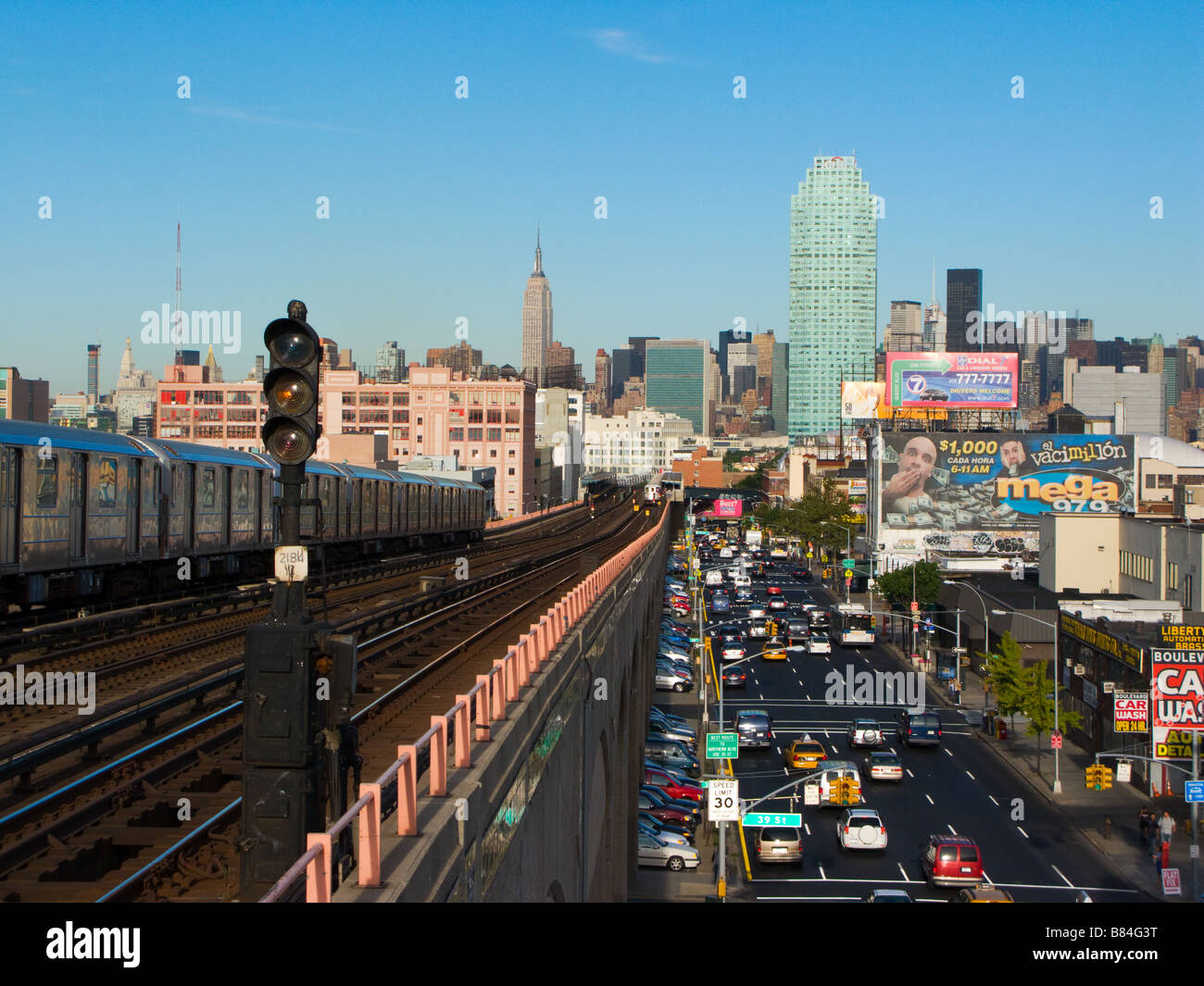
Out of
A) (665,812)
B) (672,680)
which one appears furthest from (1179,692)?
(672,680)

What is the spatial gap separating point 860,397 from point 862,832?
332 feet

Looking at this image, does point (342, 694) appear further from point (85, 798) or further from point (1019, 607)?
point (1019, 607)

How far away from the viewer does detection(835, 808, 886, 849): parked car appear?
29.8m

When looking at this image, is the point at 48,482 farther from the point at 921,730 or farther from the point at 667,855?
the point at 921,730

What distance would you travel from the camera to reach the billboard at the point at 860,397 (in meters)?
123

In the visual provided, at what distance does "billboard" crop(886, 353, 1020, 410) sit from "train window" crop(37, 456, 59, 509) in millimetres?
83486

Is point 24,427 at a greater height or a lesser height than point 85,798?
greater

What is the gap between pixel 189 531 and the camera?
Result: 27922 mm

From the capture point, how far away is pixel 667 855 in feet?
102

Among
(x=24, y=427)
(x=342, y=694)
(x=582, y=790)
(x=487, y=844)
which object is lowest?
(x=582, y=790)

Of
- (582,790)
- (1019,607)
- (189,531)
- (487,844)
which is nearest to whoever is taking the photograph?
(487,844)
